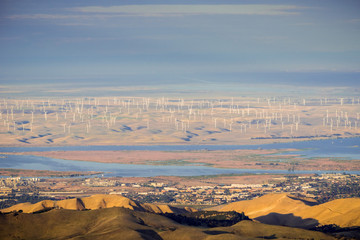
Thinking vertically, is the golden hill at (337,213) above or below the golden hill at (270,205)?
above

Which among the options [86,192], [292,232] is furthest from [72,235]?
[86,192]

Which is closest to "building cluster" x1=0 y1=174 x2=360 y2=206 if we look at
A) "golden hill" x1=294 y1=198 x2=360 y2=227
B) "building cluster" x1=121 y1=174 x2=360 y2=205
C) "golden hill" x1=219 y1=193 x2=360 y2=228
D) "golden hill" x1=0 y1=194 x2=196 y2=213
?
"building cluster" x1=121 y1=174 x2=360 y2=205

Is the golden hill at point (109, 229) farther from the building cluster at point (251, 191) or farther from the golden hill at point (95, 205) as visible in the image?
the building cluster at point (251, 191)

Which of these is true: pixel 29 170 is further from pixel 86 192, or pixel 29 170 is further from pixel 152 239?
pixel 152 239

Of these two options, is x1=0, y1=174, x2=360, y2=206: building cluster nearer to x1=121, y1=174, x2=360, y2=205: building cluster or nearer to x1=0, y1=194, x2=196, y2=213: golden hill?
x1=121, y1=174, x2=360, y2=205: building cluster

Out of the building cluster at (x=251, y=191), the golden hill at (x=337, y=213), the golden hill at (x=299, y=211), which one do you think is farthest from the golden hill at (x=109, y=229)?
the building cluster at (x=251, y=191)
